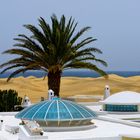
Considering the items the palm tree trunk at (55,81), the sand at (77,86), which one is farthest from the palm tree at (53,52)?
the sand at (77,86)

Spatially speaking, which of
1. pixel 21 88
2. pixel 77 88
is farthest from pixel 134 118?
pixel 77 88

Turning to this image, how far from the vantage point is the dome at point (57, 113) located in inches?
920

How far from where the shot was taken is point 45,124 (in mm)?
23281

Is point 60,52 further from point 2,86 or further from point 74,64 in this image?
point 2,86

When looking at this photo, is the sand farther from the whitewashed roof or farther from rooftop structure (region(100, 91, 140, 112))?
rooftop structure (region(100, 91, 140, 112))

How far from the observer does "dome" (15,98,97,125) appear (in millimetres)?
23375

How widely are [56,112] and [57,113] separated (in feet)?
0.53

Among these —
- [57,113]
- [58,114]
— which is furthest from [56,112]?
[58,114]

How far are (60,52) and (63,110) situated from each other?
1945 cm

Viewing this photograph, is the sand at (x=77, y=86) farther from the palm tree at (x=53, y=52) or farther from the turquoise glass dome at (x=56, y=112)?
the turquoise glass dome at (x=56, y=112)

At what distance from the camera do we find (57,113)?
78.0 ft

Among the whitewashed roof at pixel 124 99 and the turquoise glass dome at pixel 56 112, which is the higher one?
the whitewashed roof at pixel 124 99

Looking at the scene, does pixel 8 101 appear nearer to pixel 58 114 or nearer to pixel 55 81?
pixel 55 81

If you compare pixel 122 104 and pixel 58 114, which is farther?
pixel 122 104
